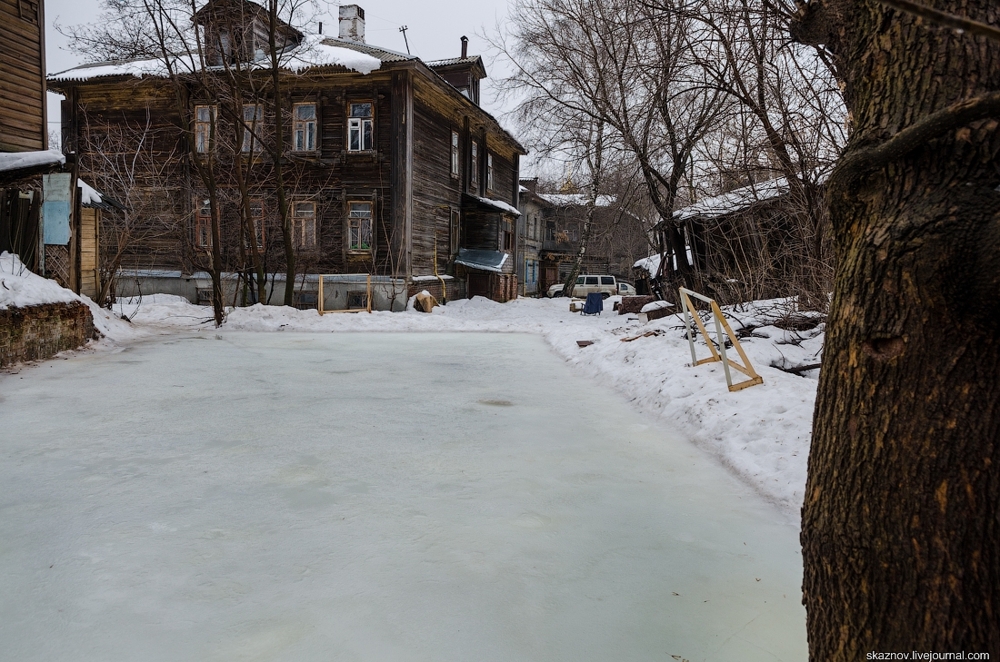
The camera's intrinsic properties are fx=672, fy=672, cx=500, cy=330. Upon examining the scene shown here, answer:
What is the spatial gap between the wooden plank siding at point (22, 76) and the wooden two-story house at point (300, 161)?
18.3 ft

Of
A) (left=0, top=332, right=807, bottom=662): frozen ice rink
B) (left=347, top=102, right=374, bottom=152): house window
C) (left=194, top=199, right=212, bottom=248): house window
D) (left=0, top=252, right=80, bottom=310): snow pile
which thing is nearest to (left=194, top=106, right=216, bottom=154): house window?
(left=194, top=199, right=212, bottom=248): house window

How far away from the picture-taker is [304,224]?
69.1 feet

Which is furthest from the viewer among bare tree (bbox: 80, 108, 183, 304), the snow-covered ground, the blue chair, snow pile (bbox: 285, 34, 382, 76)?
the blue chair

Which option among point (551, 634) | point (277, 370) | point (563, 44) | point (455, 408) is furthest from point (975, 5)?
point (563, 44)

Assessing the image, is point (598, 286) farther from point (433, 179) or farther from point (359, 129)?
point (359, 129)

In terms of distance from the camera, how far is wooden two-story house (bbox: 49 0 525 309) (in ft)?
65.9

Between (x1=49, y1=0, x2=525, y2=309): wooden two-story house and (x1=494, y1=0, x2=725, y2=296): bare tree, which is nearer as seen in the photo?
(x1=494, y1=0, x2=725, y2=296): bare tree

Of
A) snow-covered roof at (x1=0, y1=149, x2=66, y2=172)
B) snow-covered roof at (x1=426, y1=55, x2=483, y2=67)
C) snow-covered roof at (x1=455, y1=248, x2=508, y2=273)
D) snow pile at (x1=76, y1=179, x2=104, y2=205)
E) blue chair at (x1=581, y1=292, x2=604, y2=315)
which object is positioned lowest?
blue chair at (x1=581, y1=292, x2=604, y2=315)

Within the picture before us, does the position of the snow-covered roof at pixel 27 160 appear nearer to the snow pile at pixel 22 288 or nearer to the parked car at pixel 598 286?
the snow pile at pixel 22 288

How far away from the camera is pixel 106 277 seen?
603 inches

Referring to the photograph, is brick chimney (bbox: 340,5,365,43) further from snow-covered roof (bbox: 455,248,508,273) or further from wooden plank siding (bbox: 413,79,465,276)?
snow-covered roof (bbox: 455,248,508,273)

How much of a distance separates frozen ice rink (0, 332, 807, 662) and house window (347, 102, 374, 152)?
48.7 feet

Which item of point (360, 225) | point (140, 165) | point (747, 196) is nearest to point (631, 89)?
point (747, 196)

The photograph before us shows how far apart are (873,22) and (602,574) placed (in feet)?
8.43
